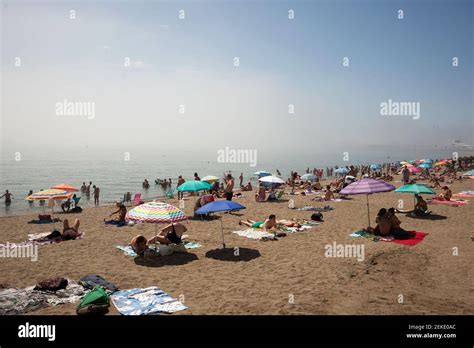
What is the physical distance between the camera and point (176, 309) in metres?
5.84

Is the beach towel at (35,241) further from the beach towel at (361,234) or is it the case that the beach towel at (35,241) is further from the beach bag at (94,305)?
the beach towel at (361,234)

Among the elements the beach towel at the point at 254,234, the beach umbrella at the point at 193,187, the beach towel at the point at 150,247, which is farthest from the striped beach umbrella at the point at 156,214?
the beach umbrella at the point at 193,187

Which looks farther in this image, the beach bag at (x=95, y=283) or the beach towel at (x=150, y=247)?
the beach towel at (x=150, y=247)

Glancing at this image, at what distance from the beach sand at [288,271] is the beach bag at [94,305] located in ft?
1.34

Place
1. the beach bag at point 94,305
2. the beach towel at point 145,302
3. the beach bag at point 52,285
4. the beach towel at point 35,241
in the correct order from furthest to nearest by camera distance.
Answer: the beach towel at point 35,241 → the beach bag at point 52,285 → the beach towel at point 145,302 → the beach bag at point 94,305

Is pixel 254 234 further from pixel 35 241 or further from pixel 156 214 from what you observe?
pixel 35 241

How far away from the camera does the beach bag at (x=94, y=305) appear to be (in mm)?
5621

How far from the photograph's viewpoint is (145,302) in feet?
20.1

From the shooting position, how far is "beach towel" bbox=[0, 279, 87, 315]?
19.1 ft

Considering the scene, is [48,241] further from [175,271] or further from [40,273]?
[175,271]

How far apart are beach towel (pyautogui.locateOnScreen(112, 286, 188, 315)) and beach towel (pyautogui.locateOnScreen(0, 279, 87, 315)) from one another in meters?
0.95

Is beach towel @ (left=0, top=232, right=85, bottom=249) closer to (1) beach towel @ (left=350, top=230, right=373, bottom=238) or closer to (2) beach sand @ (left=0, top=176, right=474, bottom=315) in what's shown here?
(2) beach sand @ (left=0, top=176, right=474, bottom=315)
